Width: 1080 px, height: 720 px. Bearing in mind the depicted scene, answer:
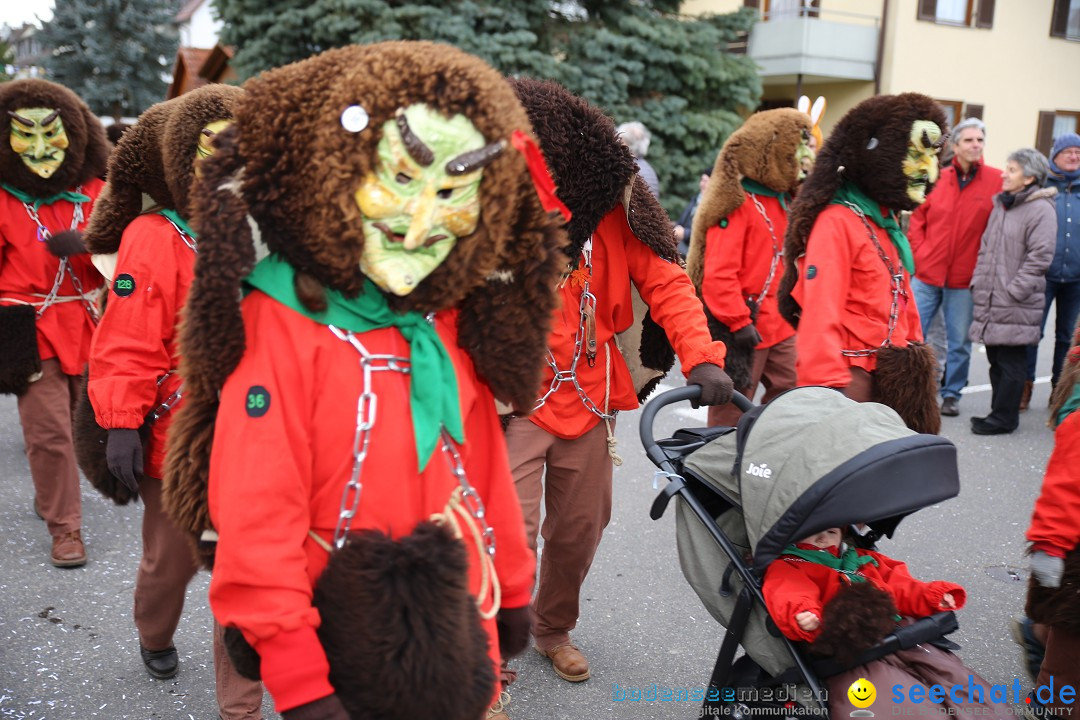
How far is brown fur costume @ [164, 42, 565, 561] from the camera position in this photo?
5.70 feet

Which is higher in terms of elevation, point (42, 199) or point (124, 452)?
point (42, 199)

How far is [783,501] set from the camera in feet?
7.77

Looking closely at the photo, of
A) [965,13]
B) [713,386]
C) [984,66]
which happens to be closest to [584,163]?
[713,386]

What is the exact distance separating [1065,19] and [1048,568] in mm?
20861

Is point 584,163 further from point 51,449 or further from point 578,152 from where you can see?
point 51,449

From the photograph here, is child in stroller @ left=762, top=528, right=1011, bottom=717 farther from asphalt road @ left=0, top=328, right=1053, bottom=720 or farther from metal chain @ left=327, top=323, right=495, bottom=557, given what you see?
metal chain @ left=327, top=323, right=495, bottom=557

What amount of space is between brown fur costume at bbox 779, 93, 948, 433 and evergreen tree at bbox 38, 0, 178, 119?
2196 cm

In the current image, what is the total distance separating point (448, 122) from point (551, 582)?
6.94ft

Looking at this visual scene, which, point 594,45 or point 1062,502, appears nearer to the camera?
point 1062,502

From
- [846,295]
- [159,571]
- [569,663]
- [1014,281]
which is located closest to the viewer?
[159,571]

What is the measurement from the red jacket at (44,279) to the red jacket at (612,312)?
261cm

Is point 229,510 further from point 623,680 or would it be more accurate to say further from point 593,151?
point 623,680

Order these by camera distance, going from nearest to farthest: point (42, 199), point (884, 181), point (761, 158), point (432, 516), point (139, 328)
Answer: point (432, 516) → point (139, 328) → point (884, 181) → point (42, 199) → point (761, 158)

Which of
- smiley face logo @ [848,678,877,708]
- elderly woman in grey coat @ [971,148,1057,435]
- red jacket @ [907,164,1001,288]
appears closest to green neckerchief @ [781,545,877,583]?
smiley face logo @ [848,678,877,708]
